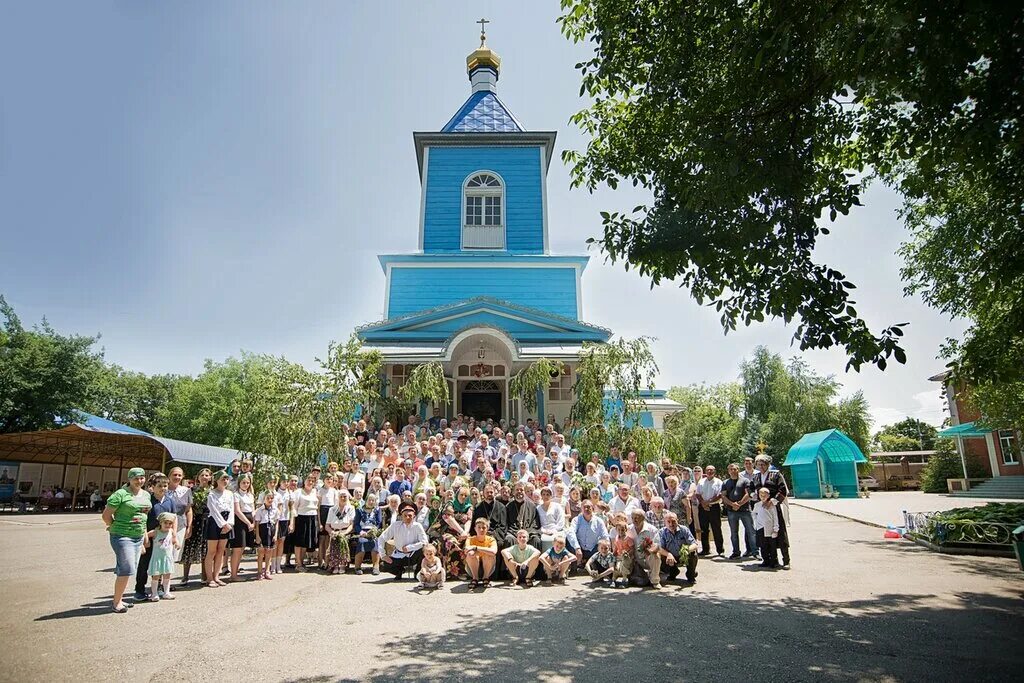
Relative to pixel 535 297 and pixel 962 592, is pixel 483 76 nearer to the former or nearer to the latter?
pixel 535 297

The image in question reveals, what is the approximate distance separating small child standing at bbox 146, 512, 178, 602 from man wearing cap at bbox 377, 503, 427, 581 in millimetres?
2904

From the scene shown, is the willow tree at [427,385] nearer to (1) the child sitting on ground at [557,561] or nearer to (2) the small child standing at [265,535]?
(2) the small child standing at [265,535]

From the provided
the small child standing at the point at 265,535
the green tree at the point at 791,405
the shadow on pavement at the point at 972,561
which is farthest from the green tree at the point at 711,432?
the small child standing at the point at 265,535

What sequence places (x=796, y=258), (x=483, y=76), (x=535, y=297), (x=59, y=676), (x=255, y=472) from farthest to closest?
1. (x=483, y=76)
2. (x=535, y=297)
3. (x=255, y=472)
4. (x=796, y=258)
5. (x=59, y=676)

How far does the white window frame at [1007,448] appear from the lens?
89.4 feet

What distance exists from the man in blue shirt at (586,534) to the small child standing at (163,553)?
214 inches

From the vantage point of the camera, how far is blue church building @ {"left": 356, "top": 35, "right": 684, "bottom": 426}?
18.1 m

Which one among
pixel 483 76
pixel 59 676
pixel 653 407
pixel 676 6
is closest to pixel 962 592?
pixel 676 6

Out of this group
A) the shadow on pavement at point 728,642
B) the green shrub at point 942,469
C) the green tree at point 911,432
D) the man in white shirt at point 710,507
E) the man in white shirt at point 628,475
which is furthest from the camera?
the green tree at point 911,432

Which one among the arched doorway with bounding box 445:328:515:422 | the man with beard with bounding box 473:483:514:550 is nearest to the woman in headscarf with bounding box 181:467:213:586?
the man with beard with bounding box 473:483:514:550

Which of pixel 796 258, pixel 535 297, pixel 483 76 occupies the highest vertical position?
pixel 483 76

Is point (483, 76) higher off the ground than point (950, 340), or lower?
higher

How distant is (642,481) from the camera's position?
11000 mm

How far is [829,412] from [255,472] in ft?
111
